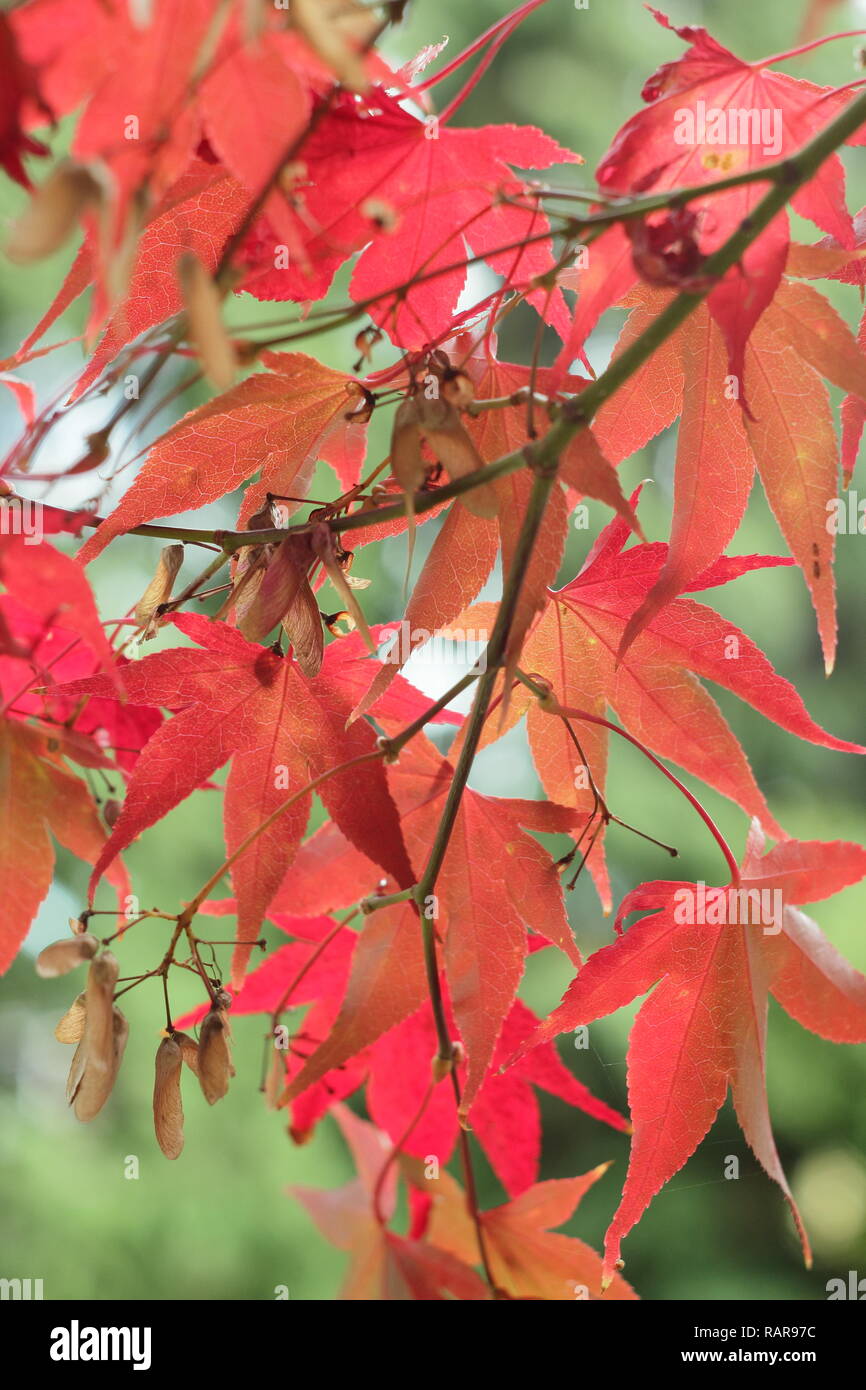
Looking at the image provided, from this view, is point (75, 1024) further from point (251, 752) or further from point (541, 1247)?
point (541, 1247)

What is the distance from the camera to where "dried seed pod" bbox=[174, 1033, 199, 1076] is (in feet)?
0.96

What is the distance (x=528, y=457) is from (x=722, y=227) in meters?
0.08

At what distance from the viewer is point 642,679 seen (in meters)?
0.34

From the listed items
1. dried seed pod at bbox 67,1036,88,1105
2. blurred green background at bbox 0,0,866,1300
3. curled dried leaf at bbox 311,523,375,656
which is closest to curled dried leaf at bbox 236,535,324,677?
curled dried leaf at bbox 311,523,375,656

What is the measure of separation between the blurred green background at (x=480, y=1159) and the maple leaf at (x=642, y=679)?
0.83m

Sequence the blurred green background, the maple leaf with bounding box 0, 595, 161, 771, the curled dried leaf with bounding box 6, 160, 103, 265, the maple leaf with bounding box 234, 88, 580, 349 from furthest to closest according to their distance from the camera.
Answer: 1. the blurred green background
2. the maple leaf with bounding box 0, 595, 161, 771
3. the maple leaf with bounding box 234, 88, 580, 349
4. the curled dried leaf with bounding box 6, 160, 103, 265

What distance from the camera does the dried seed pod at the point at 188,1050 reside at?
29 centimetres

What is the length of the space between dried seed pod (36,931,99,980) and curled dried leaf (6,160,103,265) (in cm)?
17

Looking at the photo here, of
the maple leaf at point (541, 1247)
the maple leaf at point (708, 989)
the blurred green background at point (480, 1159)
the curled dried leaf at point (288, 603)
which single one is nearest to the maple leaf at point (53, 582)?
the curled dried leaf at point (288, 603)

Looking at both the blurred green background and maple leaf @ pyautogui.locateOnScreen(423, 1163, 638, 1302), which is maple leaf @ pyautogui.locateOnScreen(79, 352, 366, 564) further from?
the blurred green background

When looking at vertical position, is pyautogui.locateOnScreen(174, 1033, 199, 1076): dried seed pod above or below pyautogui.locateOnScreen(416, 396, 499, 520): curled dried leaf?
below

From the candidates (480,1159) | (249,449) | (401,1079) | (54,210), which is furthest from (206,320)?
(480,1159)

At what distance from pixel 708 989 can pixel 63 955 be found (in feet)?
0.59

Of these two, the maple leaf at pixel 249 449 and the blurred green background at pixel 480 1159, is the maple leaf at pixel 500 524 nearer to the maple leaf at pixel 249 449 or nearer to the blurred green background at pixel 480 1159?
the maple leaf at pixel 249 449
